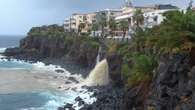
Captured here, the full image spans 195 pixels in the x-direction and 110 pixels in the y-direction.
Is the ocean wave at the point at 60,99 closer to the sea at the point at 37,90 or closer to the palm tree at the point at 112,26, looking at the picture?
the sea at the point at 37,90

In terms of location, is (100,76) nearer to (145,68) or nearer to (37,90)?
(37,90)

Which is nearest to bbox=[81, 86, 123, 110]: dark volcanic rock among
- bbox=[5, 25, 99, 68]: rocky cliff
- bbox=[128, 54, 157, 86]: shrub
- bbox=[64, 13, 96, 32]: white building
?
bbox=[128, 54, 157, 86]: shrub

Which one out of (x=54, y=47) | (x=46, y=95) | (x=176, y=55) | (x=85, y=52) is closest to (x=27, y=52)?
(x=54, y=47)

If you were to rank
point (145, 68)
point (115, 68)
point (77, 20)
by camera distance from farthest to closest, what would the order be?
1. point (77, 20)
2. point (115, 68)
3. point (145, 68)

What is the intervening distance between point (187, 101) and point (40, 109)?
23.0m

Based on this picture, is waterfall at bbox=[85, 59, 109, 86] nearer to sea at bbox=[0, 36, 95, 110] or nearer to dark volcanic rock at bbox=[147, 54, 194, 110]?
sea at bbox=[0, 36, 95, 110]

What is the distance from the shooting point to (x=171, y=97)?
28.4 metres

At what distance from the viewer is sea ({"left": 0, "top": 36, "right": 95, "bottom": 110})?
4934 centimetres

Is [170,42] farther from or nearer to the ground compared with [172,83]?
farther from the ground

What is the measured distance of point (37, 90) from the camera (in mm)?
59656

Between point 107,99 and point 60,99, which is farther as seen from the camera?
point 60,99

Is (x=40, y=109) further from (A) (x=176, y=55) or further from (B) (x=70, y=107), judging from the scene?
(A) (x=176, y=55)

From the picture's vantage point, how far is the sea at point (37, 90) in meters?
49.3

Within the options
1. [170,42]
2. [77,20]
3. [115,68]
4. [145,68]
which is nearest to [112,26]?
[115,68]
